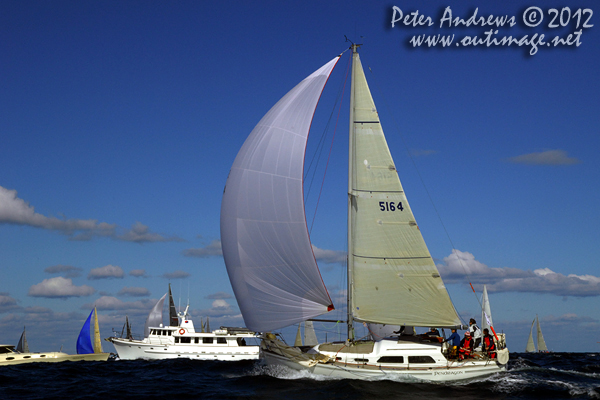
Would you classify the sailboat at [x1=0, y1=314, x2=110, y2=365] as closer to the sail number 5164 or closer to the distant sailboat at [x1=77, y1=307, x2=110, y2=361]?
the distant sailboat at [x1=77, y1=307, x2=110, y2=361]

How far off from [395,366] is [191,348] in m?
24.1

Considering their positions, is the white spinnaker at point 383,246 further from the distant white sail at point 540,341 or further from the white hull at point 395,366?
the distant white sail at point 540,341

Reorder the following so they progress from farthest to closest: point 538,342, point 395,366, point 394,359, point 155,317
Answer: point 538,342 → point 155,317 → point 394,359 → point 395,366

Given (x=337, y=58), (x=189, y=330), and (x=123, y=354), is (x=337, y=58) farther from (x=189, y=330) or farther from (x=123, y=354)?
(x=123, y=354)

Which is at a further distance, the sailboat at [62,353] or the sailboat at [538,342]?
the sailboat at [538,342]

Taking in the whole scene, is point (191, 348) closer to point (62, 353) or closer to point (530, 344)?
point (62, 353)

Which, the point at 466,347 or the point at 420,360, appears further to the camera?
the point at 466,347

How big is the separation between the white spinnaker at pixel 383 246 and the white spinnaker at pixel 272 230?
2.26 meters

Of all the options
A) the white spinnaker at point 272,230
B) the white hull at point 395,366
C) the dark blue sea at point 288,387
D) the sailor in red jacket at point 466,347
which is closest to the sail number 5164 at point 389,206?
the white spinnaker at point 272,230

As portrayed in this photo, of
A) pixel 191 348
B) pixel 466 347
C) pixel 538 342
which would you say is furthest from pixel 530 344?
pixel 466 347

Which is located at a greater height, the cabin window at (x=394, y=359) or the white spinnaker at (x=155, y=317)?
the white spinnaker at (x=155, y=317)

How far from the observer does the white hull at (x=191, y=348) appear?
130ft

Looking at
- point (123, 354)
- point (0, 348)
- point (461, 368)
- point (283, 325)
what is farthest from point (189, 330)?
point (461, 368)

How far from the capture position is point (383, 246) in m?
21.4
